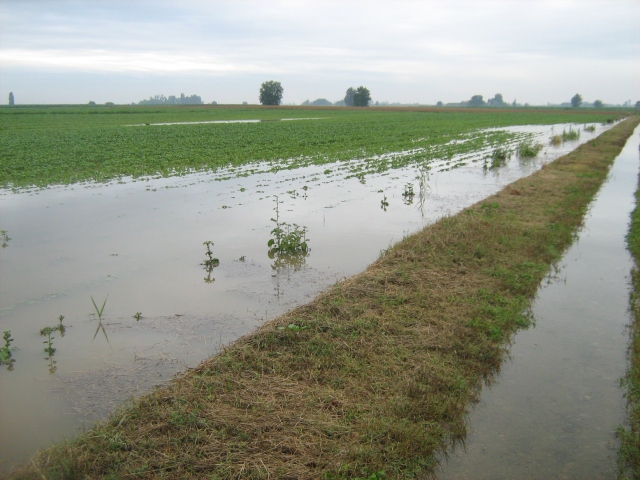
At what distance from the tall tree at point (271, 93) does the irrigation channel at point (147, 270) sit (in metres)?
103

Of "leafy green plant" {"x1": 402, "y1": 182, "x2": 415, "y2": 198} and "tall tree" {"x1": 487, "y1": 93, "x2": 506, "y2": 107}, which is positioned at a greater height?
"tall tree" {"x1": 487, "y1": 93, "x2": 506, "y2": 107}

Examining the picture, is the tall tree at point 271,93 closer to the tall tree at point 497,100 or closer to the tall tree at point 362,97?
the tall tree at point 362,97

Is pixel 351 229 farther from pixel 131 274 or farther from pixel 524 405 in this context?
pixel 524 405

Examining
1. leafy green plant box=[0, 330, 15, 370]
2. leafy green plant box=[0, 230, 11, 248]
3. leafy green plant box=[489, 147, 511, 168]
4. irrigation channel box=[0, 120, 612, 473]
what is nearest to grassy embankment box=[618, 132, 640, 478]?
irrigation channel box=[0, 120, 612, 473]

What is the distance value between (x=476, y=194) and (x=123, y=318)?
11.7 metres

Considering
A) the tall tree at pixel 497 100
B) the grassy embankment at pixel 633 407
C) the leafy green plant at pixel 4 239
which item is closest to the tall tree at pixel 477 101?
the tall tree at pixel 497 100

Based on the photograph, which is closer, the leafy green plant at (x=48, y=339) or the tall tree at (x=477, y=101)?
the leafy green plant at (x=48, y=339)

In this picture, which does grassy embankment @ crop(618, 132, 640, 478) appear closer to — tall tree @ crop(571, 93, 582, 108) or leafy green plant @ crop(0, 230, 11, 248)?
leafy green plant @ crop(0, 230, 11, 248)

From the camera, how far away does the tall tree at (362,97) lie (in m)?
118

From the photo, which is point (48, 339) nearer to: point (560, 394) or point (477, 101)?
point (560, 394)

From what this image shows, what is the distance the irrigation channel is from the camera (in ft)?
16.9

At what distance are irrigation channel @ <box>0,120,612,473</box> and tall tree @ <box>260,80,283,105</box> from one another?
103 meters

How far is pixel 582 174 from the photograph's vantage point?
17.8m

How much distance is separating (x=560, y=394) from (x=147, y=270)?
651 centimetres
